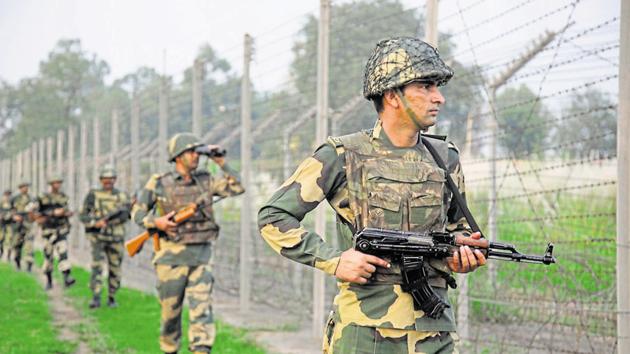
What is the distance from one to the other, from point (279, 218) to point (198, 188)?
4.20m

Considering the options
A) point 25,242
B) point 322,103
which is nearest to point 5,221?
point 25,242

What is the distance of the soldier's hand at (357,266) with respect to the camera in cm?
332

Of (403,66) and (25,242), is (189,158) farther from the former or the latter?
(25,242)

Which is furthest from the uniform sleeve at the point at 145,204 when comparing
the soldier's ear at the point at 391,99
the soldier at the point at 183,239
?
the soldier's ear at the point at 391,99

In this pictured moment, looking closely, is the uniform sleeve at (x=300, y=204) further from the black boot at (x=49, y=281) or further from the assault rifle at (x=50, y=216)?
the black boot at (x=49, y=281)

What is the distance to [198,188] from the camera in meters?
7.69

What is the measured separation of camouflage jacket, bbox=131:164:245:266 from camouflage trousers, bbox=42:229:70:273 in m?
6.86

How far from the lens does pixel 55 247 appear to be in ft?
47.0

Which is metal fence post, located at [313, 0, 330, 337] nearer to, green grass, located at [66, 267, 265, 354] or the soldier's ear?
green grass, located at [66, 267, 265, 354]

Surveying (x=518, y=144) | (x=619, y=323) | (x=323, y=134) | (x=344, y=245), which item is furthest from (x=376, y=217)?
(x=323, y=134)

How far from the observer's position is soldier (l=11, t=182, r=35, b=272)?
767 inches

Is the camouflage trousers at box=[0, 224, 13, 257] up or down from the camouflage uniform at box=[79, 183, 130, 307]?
down

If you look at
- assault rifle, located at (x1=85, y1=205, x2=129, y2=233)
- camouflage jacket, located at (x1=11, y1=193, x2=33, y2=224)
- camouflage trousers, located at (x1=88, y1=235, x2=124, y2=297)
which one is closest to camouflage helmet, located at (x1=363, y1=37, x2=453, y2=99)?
Answer: camouflage trousers, located at (x1=88, y1=235, x2=124, y2=297)

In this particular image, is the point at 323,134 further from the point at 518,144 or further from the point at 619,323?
the point at 619,323
